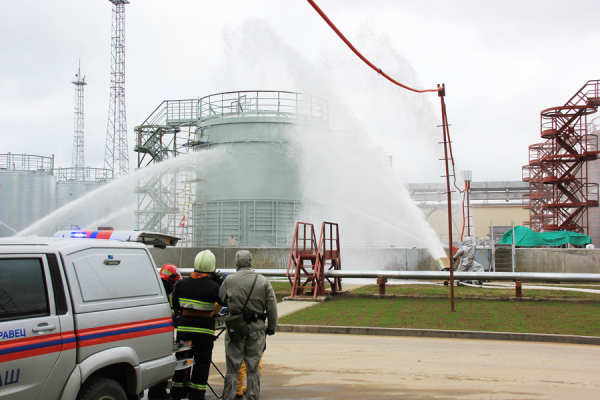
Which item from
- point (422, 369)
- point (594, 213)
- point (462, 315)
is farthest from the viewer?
point (594, 213)

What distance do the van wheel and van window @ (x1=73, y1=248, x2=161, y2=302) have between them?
0.74m

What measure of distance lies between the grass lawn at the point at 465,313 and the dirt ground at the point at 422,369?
1199 mm

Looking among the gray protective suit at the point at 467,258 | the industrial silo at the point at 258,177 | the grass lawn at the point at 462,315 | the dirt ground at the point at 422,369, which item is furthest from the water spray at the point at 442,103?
the industrial silo at the point at 258,177

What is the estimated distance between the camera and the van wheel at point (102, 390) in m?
4.46

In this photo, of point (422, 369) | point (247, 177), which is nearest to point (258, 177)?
point (247, 177)

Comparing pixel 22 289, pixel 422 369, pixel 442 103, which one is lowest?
pixel 422 369

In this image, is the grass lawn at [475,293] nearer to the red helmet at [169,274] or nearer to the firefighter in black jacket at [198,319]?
the red helmet at [169,274]

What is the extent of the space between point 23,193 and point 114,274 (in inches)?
1337

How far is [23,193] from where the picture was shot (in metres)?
34.5

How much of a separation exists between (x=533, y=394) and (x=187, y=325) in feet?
14.4

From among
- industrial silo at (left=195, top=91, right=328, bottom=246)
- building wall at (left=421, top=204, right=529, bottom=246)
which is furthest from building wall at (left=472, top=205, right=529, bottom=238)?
industrial silo at (left=195, top=91, right=328, bottom=246)

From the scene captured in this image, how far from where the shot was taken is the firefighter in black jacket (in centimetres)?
598

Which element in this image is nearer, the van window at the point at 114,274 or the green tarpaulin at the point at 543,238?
the van window at the point at 114,274

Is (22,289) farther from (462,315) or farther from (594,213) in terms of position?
(594,213)
